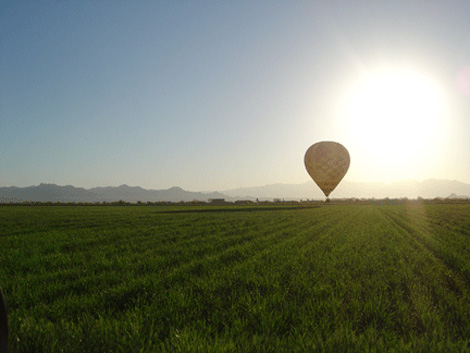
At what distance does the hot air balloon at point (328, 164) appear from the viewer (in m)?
74.4

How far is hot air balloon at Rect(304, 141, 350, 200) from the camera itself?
7444cm

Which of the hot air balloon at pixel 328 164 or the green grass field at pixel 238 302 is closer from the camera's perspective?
the green grass field at pixel 238 302

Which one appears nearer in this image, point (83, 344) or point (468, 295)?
point (83, 344)

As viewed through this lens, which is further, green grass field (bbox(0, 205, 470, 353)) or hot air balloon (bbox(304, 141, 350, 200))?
hot air balloon (bbox(304, 141, 350, 200))

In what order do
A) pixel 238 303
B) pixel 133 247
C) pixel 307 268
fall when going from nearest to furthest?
pixel 238 303 < pixel 307 268 < pixel 133 247

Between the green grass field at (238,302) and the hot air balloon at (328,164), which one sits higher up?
the hot air balloon at (328,164)

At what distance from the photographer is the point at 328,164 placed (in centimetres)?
7419

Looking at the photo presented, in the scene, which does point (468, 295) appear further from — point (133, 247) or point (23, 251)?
point (23, 251)

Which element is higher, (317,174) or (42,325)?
(317,174)

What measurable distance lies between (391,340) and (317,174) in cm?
7353

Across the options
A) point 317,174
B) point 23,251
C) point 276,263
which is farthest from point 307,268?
point 317,174

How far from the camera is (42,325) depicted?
14.6 feet

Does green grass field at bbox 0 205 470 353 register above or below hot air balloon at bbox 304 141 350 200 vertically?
below

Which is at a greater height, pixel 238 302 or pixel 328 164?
pixel 328 164
